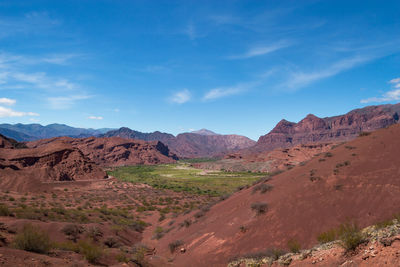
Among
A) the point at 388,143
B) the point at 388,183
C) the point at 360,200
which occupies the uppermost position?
the point at 388,143

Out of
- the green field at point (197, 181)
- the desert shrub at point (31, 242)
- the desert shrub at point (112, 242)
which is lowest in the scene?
the green field at point (197, 181)

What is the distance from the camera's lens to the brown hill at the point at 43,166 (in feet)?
134

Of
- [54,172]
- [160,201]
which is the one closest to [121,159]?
[54,172]

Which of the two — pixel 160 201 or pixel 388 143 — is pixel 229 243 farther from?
pixel 160 201

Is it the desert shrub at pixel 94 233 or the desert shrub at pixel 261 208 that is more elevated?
the desert shrub at pixel 261 208

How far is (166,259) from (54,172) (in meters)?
52.5

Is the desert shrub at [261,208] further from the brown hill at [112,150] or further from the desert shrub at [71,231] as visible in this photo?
the brown hill at [112,150]

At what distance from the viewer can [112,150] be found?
145875 mm

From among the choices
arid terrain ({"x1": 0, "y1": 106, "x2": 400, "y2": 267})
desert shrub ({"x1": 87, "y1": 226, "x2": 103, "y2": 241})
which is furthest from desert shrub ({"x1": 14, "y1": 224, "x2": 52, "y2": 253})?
desert shrub ({"x1": 87, "y1": 226, "x2": 103, "y2": 241})

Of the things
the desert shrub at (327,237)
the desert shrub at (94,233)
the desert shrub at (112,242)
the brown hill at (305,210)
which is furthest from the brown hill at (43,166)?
the desert shrub at (327,237)

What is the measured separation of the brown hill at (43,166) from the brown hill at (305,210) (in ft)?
132

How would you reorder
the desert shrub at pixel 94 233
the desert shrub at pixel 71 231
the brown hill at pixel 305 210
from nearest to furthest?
1. the brown hill at pixel 305 210
2. the desert shrub at pixel 71 231
3. the desert shrub at pixel 94 233

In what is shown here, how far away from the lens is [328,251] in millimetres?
6621

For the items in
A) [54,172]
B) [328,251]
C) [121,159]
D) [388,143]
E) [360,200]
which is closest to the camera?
[328,251]
